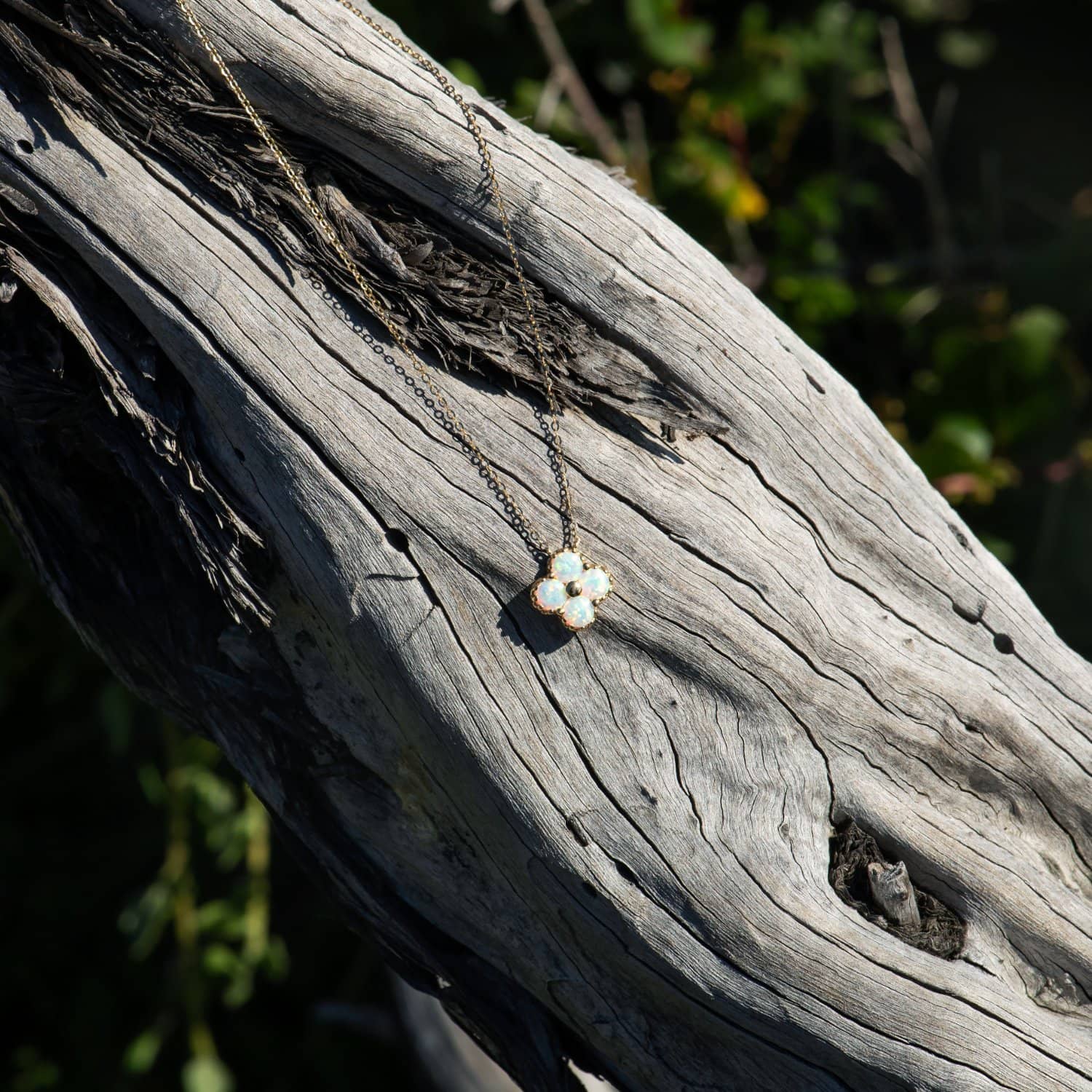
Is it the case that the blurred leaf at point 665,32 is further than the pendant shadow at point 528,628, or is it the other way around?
the blurred leaf at point 665,32

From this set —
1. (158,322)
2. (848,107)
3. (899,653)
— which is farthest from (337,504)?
(848,107)

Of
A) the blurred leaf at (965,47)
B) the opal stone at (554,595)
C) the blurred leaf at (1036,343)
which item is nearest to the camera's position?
the opal stone at (554,595)

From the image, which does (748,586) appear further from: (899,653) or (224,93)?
(224,93)

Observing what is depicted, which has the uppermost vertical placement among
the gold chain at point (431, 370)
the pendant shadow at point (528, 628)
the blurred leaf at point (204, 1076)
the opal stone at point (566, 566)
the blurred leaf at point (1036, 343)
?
the blurred leaf at point (1036, 343)

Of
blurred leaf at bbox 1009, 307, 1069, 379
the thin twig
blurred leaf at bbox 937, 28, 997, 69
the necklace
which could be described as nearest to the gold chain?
the necklace

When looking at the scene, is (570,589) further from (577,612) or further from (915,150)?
(915,150)

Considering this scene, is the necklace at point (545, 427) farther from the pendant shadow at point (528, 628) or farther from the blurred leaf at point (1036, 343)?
the blurred leaf at point (1036, 343)

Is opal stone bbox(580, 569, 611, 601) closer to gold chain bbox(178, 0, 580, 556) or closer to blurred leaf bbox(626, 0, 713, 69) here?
gold chain bbox(178, 0, 580, 556)

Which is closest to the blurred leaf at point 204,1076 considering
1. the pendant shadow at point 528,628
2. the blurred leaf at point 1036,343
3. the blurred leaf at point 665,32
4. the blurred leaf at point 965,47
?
the pendant shadow at point 528,628

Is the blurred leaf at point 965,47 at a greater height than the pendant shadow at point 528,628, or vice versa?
the blurred leaf at point 965,47
